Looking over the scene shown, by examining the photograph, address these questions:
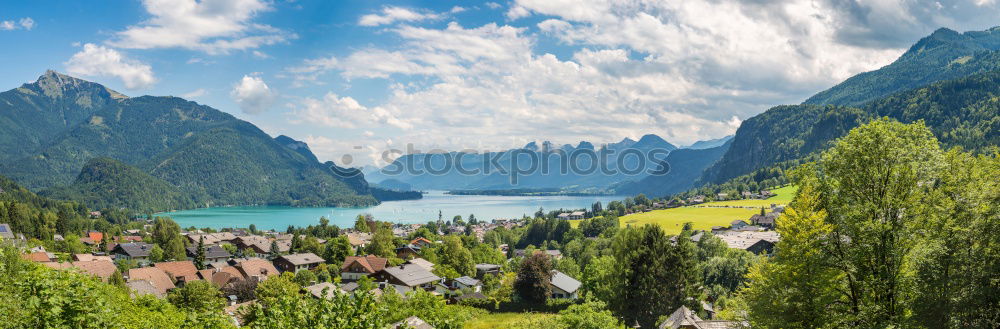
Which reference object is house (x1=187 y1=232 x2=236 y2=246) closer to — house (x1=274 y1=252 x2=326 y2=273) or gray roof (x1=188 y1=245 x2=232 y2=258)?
gray roof (x1=188 y1=245 x2=232 y2=258)

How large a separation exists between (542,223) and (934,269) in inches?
3457

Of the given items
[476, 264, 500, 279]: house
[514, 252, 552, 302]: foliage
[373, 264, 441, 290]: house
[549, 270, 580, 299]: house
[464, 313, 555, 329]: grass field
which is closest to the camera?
[464, 313, 555, 329]: grass field

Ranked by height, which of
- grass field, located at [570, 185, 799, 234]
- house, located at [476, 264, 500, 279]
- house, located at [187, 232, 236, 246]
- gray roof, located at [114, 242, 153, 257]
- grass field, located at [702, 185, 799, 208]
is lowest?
house, located at [476, 264, 500, 279]

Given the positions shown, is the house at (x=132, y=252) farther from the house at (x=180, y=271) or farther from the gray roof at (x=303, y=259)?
the gray roof at (x=303, y=259)

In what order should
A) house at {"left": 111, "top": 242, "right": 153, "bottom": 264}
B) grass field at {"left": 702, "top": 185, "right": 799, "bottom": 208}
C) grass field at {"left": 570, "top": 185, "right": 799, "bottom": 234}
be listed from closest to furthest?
1. house at {"left": 111, "top": 242, "right": 153, "bottom": 264}
2. grass field at {"left": 570, "top": 185, "right": 799, "bottom": 234}
3. grass field at {"left": 702, "top": 185, "right": 799, "bottom": 208}

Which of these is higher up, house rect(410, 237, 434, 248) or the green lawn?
the green lawn

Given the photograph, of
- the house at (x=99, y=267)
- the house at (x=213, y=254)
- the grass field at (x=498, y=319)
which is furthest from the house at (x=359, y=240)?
the grass field at (x=498, y=319)

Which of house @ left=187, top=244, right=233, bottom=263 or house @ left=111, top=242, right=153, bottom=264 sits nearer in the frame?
house @ left=111, top=242, right=153, bottom=264

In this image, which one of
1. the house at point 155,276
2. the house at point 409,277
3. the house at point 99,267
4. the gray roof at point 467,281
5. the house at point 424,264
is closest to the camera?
the house at point 99,267

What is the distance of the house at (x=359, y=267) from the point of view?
2224 inches

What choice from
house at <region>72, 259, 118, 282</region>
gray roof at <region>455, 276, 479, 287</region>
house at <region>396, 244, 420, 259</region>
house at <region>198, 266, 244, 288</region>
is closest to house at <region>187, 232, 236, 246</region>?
house at <region>198, 266, 244, 288</region>

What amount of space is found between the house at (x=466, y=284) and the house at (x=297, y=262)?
70.7 ft

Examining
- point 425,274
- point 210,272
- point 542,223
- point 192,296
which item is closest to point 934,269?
point 192,296

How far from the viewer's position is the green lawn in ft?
297
